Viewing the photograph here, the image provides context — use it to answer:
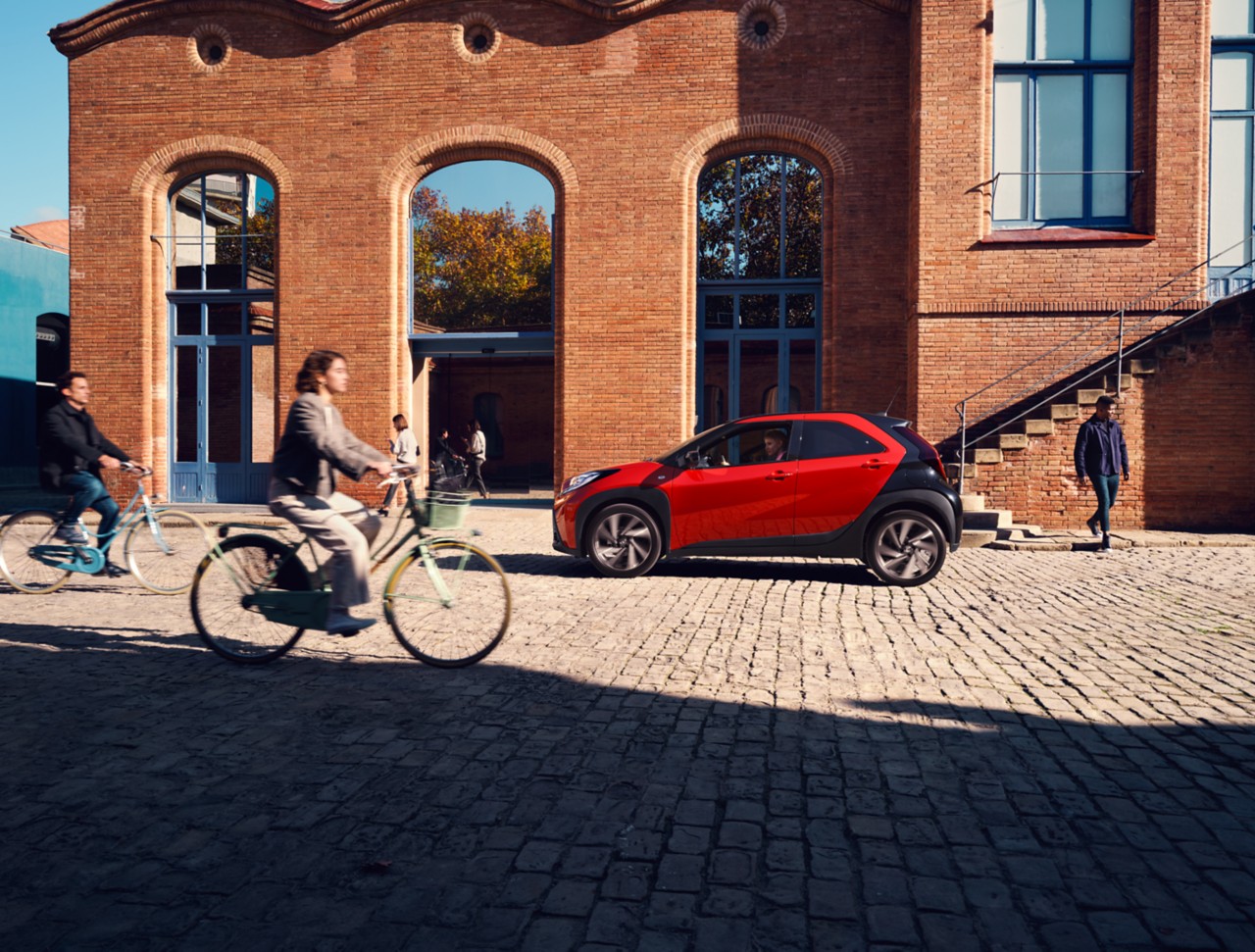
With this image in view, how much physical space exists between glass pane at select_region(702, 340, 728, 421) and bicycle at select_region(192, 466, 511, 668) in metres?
11.3

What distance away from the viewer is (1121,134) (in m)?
15.3

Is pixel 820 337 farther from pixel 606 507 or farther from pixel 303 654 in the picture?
pixel 303 654

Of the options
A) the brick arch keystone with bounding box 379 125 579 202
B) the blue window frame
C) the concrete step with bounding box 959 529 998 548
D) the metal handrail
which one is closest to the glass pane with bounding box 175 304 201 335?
the brick arch keystone with bounding box 379 125 579 202

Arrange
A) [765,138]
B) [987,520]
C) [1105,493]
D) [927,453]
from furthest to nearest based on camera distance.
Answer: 1. [765,138]
2. [987,520]
3. [1105,493]
4. [927,453]

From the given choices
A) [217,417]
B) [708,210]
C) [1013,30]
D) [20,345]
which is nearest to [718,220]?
[708,210]

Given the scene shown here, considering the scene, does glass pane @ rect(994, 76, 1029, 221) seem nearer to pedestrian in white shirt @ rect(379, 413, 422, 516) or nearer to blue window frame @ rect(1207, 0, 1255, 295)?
blue window frame @ rect(1207, 0, 1255, 295)

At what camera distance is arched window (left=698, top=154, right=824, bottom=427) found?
16.7 meters

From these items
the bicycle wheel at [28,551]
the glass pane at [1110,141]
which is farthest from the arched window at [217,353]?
the glass pane at [1110,141]

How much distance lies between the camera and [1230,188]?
1553cm

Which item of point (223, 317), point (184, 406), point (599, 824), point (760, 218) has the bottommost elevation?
point (599, 824)

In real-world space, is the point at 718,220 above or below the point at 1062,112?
below

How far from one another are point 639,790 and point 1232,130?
16.6 meters

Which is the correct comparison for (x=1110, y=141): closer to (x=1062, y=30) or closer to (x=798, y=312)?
(x=1062, y=30)

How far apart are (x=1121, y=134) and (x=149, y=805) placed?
649 inches
